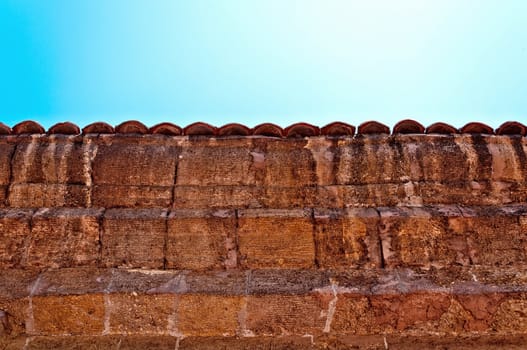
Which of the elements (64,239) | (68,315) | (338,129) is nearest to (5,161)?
(64,239)

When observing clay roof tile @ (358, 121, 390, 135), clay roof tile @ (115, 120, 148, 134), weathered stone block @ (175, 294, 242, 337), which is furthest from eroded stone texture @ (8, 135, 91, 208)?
clay roof tile @ (358, 121, 390, 135)

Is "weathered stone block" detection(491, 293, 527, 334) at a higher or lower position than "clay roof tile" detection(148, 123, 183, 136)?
lower

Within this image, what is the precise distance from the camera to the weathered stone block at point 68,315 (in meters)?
3.27

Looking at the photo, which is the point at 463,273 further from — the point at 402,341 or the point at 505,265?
the point at 402,341

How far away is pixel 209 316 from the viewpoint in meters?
3.26

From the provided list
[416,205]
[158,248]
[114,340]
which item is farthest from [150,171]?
[416,205]

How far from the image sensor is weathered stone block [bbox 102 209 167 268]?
356 cm

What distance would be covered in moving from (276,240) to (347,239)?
1.65 ft

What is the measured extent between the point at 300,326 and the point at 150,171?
1.64 m

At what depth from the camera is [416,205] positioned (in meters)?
3.79

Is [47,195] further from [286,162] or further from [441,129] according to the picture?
[441,129]

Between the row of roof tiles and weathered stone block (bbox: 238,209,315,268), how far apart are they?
2.47 ft

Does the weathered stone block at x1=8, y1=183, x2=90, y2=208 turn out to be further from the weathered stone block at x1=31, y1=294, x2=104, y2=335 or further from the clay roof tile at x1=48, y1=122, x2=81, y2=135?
the weathered stone block at x1=31, y1=294, x2=104, y2=335

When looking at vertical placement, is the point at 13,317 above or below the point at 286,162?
below
